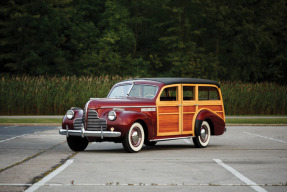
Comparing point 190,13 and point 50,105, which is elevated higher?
point 190,13

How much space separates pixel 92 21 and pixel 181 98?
47.5 meters

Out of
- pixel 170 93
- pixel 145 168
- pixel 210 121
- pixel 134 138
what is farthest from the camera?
pixel 210 121

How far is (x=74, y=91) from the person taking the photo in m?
36.2

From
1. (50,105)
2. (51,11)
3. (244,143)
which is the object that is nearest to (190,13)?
(51,11)

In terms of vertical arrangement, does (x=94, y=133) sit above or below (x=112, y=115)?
below

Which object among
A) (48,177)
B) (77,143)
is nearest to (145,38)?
(77,143)

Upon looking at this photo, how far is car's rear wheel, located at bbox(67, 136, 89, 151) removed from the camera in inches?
580

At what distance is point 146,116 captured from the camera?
1430cm

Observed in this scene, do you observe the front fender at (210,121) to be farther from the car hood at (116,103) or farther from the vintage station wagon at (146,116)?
the car hood at (116,103)

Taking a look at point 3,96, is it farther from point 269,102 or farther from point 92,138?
point 92,138

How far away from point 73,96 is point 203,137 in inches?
815

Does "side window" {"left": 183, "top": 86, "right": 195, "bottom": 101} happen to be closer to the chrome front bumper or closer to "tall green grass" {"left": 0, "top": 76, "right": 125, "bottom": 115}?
the chrome front bumper

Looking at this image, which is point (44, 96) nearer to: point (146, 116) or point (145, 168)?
point (146, 116)

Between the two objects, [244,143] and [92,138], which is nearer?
[92,138]
